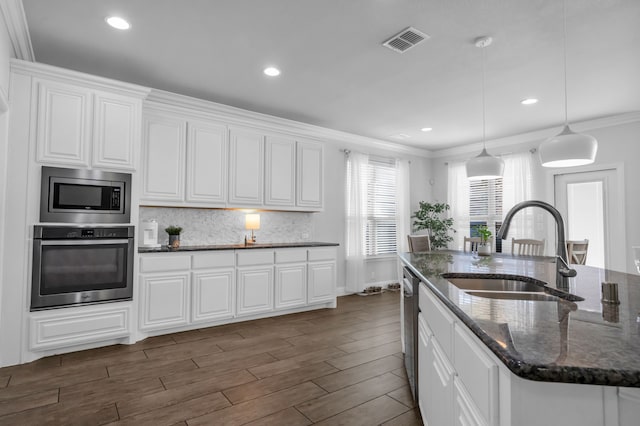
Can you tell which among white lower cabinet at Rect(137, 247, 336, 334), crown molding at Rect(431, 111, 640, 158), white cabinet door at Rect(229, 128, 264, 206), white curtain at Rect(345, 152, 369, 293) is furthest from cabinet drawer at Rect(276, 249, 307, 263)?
crown molding at Rect(431, 111, 640, 158)

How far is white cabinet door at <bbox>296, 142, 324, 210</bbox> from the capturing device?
506 centimetres

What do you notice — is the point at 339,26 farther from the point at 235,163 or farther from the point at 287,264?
the point at 287,264

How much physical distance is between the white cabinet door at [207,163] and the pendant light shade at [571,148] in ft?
11.2

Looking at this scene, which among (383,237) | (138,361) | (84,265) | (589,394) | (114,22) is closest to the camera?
(589,394)

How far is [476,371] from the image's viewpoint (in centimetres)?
102

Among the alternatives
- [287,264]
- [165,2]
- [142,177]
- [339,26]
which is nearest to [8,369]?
[142,177]

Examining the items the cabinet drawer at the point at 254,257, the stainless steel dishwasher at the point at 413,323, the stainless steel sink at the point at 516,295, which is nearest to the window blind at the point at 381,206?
the cabinet drawer at the point at 254,257

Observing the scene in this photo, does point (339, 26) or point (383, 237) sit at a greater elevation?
point (339, 26)

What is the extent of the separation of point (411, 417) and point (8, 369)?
10.3 ft

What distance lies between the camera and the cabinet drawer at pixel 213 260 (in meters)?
3.92

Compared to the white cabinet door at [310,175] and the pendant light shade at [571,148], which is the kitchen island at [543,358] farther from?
the white cabinet door at [310,175]

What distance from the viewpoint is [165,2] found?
2.48 meters

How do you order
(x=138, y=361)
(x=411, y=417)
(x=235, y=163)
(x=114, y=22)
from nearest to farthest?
1. (x=411, y=417)
2. (x=114, y=22)
3. (x=138, y=361)
4. (x=235, y=163)

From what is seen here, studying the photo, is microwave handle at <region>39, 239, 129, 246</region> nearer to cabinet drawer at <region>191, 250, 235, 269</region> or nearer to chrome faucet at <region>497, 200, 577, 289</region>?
cabinet drawer at <region>191, 250, 235, 269</region>
